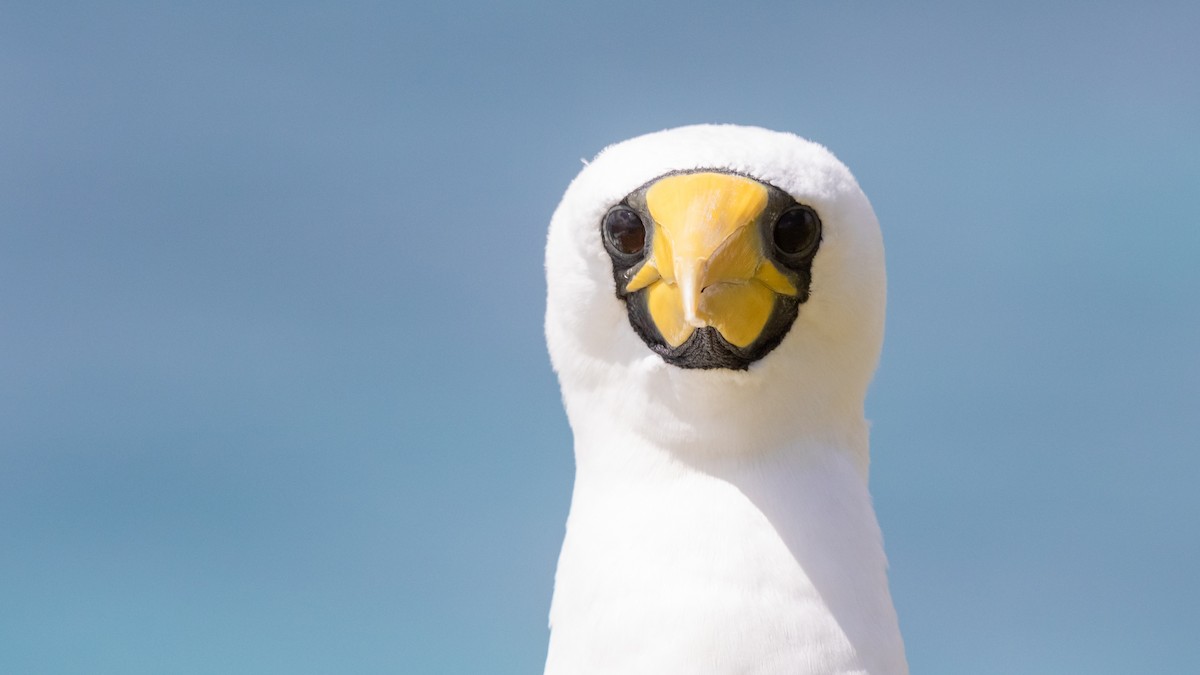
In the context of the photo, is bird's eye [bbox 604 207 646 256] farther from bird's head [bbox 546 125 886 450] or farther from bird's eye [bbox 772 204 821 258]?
bird's eye [bbox 772 204 821 258]

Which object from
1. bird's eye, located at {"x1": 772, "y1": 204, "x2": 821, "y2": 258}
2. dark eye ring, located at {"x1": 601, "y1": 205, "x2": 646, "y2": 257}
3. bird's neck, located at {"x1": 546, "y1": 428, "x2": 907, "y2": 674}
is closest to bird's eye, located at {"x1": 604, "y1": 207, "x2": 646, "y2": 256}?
dark eye ring, located at {"x1": 601, "y1": 205, "x2": 646, "y2": 257}

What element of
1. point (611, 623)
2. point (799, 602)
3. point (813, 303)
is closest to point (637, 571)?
point (611, 623)

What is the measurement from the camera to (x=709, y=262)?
5.60 m

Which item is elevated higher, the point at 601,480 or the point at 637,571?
the point at 601,480

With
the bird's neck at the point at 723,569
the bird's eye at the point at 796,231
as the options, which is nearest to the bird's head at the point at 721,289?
the bird's eye at the point at 796,231

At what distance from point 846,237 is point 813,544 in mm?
1120

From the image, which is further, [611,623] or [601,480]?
[601,480]

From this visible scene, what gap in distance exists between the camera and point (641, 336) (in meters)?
5.88

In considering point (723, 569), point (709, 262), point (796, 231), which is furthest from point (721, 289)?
point (723, 569)

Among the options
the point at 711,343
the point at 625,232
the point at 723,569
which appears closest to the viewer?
the point at 723,569

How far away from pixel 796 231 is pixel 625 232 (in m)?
0.61

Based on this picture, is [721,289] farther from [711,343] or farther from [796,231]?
[796,231]

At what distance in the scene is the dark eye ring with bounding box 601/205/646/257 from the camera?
5.88m

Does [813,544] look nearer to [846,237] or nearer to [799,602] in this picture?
[799,602]
